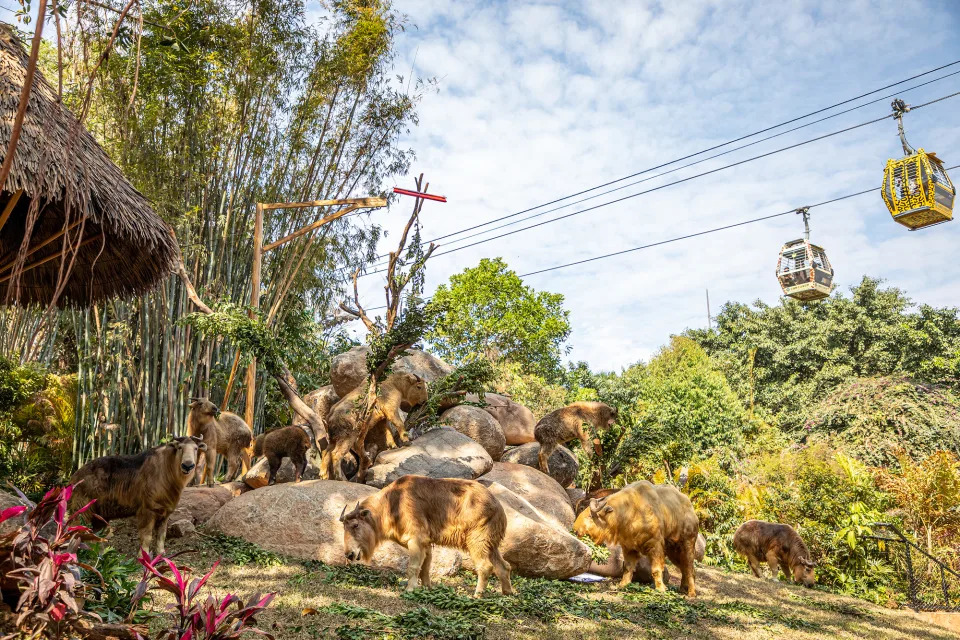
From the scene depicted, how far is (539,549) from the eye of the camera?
292 inches

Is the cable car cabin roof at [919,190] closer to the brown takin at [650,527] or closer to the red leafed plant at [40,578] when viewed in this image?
the brown takin at [650,527]

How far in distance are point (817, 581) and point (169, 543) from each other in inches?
386

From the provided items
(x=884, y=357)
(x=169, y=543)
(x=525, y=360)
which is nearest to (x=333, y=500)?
(x=169, y=543)

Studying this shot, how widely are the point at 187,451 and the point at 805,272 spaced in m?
15.4

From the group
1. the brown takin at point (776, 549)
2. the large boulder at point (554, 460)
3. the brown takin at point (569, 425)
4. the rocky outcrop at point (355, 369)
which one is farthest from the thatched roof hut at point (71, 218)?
the brown takin at point (776, 549)

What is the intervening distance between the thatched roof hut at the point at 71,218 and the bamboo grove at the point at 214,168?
1.74 m

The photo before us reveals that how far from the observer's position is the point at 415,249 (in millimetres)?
12859

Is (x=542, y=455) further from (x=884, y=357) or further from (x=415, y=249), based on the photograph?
(x=884, y=357)

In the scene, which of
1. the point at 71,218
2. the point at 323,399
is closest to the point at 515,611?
the point at 71,218

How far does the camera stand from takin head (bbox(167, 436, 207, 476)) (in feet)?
20.6

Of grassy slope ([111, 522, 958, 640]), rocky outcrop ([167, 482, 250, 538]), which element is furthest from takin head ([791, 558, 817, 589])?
rocky outcrop ([167, 482, 250, 538])

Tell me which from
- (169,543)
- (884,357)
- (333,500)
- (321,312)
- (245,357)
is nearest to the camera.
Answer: (169,543)

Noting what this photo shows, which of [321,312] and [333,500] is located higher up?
[321,312]

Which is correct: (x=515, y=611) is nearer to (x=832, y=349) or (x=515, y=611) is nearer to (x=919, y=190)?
(x=919, y=190)
